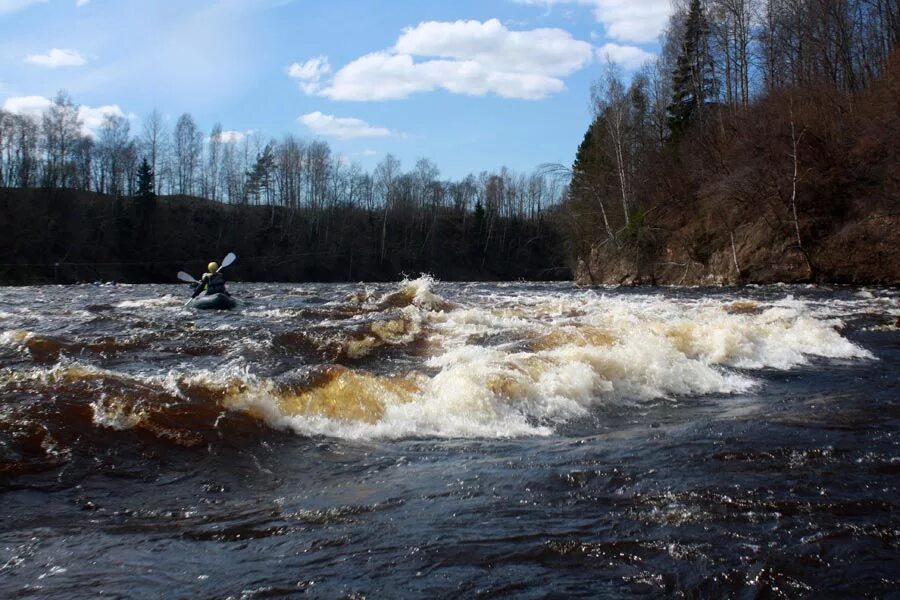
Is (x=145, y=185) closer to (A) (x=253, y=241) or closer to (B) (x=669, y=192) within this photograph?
(A) (x=253, y=241)

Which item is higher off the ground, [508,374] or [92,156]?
[92,156]

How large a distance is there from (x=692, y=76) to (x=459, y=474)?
39.7m

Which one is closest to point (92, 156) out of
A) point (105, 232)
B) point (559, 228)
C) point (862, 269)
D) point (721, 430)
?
point (105, 232)

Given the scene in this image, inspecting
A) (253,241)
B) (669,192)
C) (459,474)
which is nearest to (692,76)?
(669,192)

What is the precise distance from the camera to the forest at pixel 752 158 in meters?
23.3

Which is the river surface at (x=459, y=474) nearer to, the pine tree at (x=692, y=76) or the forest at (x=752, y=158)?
the forest at (x=752, y=158)

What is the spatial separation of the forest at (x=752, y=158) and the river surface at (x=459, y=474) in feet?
54.4

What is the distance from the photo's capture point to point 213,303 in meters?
17.2

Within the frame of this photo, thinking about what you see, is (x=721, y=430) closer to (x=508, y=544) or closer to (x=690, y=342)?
(x=508, y=544)

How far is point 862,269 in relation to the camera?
2214 cm

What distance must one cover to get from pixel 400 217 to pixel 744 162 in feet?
186

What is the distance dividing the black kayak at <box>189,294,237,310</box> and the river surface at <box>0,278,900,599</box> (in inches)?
310

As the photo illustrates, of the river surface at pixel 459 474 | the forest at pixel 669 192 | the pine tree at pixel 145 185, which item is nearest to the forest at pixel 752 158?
the forest at pixel 669 192

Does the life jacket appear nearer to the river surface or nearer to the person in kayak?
the person in kayak
